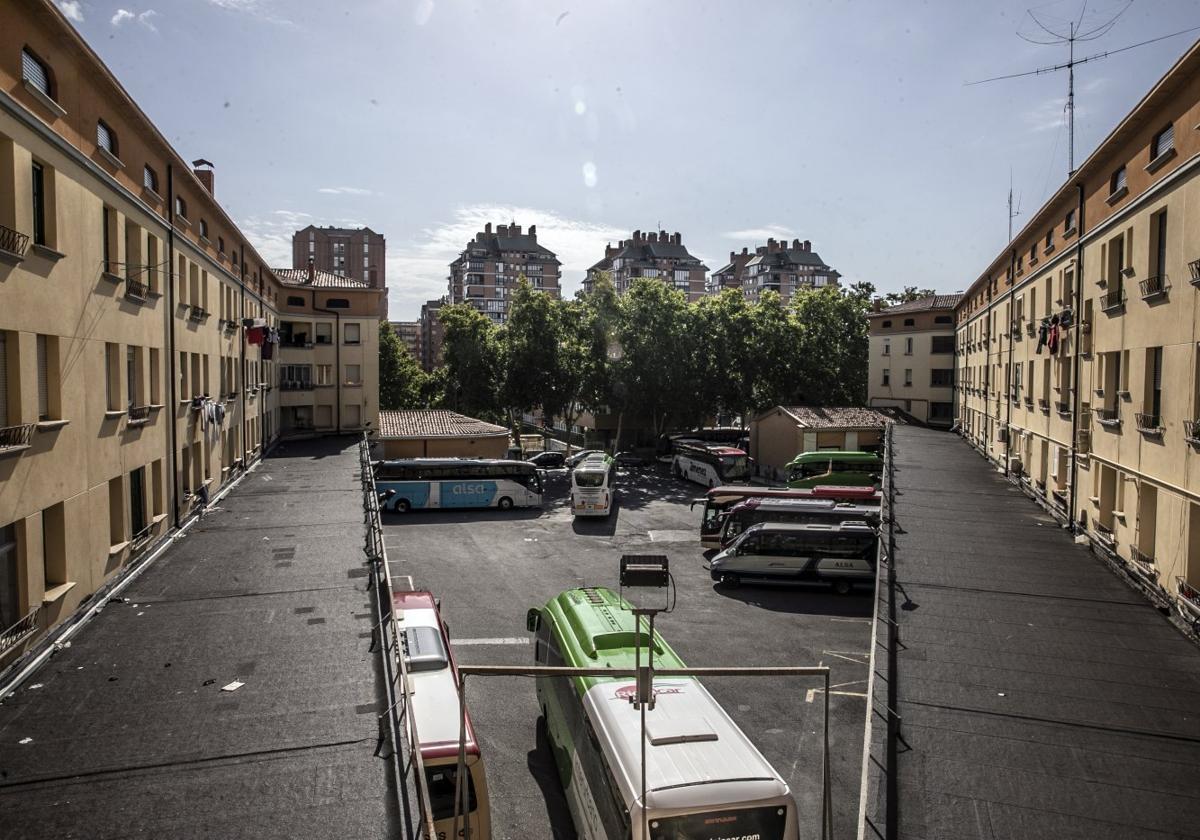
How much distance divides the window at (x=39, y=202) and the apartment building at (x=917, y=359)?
50.2m

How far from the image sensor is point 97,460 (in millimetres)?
13234

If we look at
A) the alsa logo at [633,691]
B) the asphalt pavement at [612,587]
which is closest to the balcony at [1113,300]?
the asphalt pavement at [612,587]

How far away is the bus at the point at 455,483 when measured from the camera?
35.9 meters

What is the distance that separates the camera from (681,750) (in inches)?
315

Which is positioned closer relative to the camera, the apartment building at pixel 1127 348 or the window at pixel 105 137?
the apartment building at pixel 1127 348

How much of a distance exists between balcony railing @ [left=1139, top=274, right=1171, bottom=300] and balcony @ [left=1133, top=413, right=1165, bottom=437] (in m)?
2.17

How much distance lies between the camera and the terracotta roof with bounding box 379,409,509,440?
41.1 metres

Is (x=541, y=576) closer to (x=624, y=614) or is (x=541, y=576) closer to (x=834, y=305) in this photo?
(x=624, y=614)

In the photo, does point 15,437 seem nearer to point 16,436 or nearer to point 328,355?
point 16,436

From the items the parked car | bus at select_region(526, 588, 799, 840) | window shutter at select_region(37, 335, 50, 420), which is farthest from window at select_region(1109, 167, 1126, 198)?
the parked car

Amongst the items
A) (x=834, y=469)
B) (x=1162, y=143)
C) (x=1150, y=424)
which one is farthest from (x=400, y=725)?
(x=834, y=469)

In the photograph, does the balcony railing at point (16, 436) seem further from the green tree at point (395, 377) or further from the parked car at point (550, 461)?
the green tree at point (395, 377)

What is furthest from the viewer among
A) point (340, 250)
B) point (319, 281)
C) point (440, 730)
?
point (340, 250)

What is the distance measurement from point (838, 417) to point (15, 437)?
43.5m
